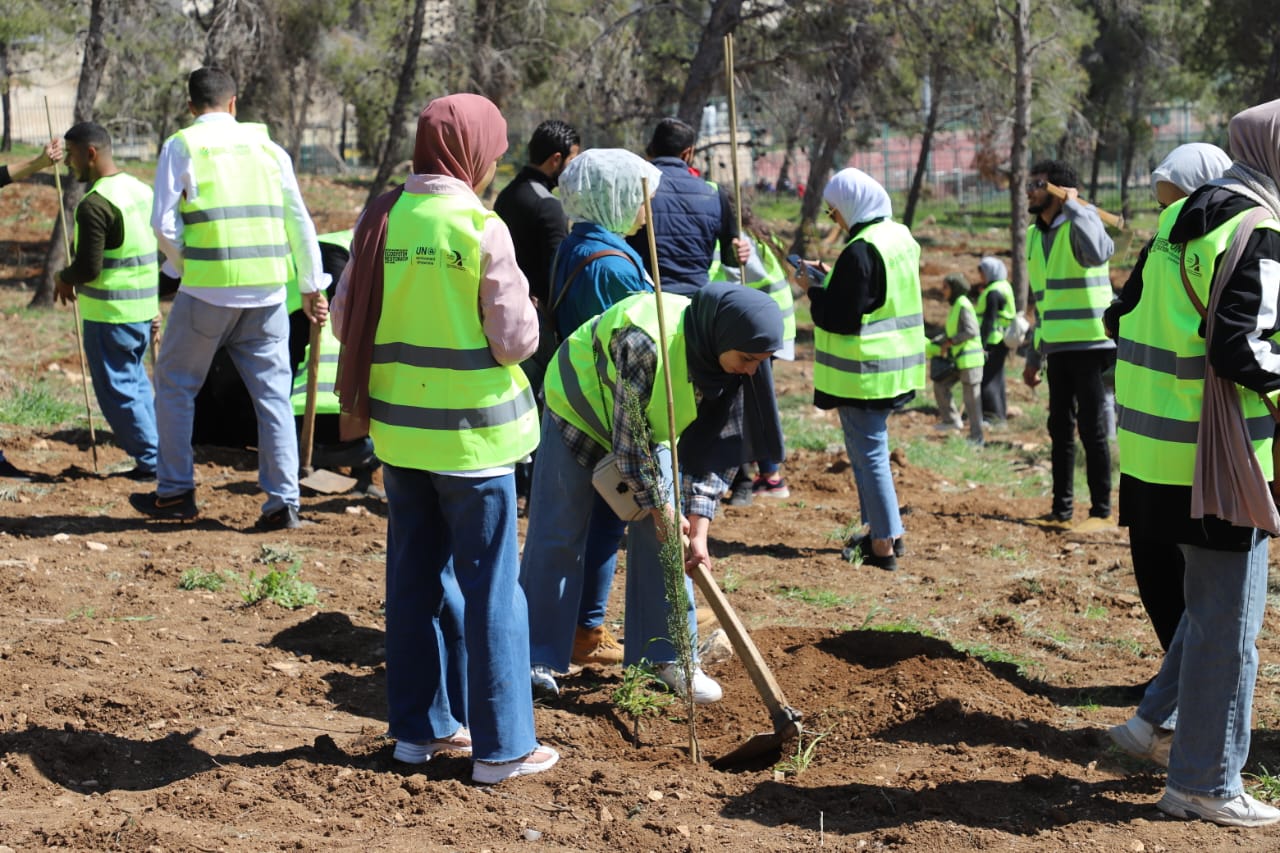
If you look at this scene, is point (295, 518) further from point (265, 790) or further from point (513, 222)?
point (265, 790)

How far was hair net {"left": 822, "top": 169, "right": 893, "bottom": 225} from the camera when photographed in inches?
256

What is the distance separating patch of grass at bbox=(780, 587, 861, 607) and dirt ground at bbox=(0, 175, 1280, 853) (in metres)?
0.02

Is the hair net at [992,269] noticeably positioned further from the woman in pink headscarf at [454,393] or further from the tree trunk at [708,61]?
the woman in pink headscarf at [454,393]

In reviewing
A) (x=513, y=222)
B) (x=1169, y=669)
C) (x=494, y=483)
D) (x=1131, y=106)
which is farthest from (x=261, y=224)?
(x=1131, y=106)

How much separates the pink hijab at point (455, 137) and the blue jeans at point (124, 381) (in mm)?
4359

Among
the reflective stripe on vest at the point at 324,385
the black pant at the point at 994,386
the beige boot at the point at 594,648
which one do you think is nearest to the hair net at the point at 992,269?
the black pant at the point at 994,386

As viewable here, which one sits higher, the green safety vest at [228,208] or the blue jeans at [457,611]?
the green safety vest at [228,208]

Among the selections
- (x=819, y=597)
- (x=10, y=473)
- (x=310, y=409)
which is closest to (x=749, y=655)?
(x=819, y=597)

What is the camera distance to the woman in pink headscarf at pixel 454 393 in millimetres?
3803

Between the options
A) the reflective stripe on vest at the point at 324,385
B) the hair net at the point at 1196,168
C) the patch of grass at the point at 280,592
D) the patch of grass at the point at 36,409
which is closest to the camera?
the hair net at the point at 1196,168

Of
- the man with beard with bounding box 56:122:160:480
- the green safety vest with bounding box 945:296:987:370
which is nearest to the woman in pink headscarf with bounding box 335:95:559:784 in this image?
the man with beard with bounding box 56:122:160:480

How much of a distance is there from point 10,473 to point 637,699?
4.66 meters

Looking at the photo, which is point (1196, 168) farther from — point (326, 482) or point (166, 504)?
point (326, 482)

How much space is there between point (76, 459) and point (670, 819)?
582cm
